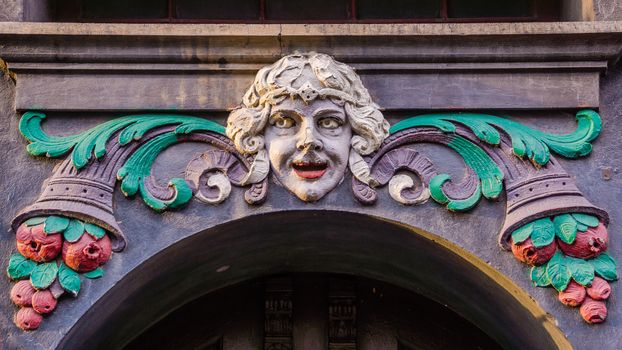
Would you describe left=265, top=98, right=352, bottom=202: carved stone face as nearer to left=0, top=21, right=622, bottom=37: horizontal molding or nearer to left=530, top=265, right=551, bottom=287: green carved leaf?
left=0, top=21, right=622, bottom=37: horizontal molding

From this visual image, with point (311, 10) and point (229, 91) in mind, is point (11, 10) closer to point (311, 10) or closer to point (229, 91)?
point (229, 91)

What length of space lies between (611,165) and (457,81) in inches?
33.0

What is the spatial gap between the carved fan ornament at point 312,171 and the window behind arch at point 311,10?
2.39 feet

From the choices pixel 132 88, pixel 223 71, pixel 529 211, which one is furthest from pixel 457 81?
pixel 132 88

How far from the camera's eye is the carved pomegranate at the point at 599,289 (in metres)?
6.12

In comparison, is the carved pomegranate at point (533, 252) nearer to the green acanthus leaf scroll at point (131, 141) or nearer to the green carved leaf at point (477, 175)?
the green carved leaf at point (477, 175)

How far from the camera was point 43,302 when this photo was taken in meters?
6.06

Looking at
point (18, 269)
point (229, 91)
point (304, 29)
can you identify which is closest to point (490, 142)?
point (304, 29)

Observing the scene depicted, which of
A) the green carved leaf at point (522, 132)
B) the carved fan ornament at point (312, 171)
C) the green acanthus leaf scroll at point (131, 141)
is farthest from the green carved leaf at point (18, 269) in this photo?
the green carved leaf at point (522, 132)

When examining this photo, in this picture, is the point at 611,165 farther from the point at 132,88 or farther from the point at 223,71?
the point at 132,88

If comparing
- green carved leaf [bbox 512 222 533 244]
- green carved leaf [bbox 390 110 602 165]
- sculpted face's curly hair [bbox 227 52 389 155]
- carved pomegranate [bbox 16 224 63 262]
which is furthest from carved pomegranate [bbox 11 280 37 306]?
green carved leaf [bbox 512 222 533 244]

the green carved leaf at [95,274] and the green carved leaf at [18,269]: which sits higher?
the green carved leaf at [18,269]

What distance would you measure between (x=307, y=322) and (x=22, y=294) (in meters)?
1.74

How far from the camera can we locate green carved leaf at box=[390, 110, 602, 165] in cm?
635
